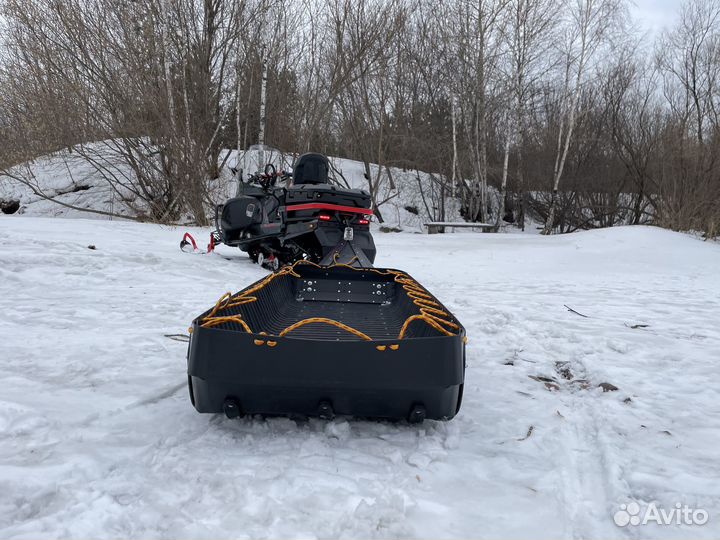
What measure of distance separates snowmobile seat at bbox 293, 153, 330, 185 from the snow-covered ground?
2.44 m

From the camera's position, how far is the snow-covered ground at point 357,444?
1.17 m

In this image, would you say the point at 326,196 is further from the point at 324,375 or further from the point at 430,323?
the point at 324,375

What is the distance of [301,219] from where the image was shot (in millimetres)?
4742

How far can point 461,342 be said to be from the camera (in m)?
1.59

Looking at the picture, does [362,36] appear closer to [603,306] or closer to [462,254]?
[462,254]

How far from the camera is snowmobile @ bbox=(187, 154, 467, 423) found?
150 centimetres

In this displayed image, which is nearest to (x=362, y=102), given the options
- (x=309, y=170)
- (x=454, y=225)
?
(x=454, y=225)

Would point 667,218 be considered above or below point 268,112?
below

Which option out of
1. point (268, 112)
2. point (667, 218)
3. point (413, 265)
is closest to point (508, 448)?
point (413, 265)

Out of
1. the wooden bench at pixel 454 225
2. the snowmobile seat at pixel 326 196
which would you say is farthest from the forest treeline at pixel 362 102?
the snowmobile seat at pixel 326 196

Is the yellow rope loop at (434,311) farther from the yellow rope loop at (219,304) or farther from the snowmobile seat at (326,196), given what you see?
the snowmobile seat at (326,196)

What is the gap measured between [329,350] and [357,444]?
32 cm

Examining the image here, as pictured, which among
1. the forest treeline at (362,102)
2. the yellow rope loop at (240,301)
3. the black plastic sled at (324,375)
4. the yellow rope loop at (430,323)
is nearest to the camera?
the black plastic sled at (324,375)

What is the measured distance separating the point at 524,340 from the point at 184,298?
97.8 inches
